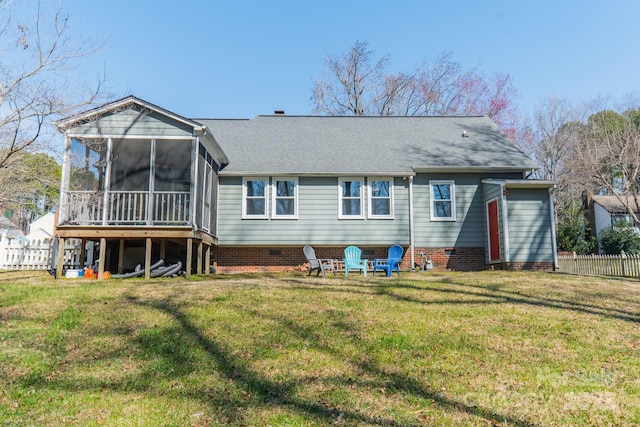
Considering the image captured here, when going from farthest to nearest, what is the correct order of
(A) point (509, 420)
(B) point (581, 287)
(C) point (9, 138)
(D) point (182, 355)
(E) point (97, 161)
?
(E) point (97, 161), (C) point (9, 138), (B) point (581, 287), (D) point (182, 355), (A) point (509, 420)

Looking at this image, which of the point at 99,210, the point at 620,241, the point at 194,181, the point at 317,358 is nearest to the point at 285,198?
the point at 194,181

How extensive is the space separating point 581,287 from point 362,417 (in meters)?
7.73

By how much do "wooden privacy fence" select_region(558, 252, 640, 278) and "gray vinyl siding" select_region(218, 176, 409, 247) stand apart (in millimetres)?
6054

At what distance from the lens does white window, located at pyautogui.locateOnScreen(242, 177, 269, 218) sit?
15.0 meters

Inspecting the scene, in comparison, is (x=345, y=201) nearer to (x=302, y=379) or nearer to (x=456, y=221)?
(x=456, y=221)

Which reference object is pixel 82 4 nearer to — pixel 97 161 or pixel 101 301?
pixel 97 161

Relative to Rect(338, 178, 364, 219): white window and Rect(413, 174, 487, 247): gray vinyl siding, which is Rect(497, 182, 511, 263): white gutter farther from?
Rect(338, 178, 364, 219): white window

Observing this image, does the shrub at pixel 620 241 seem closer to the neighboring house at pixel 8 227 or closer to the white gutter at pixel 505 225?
the white gutter at pixel 505 225

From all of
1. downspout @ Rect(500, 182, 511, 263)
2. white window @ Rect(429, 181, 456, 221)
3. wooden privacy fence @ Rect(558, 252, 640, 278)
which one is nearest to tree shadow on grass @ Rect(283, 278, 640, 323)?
downspout @ Rect(500, 182, 511, 263)

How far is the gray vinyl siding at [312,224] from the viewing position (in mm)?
14789

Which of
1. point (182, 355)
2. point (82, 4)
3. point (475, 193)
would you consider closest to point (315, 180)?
point (475, 193)

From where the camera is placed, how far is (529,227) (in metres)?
14.4

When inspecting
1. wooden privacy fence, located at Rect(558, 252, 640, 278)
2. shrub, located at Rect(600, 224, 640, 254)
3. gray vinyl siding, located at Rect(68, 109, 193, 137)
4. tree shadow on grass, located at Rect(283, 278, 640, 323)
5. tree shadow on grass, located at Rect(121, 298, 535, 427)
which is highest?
gray vinyl siding, located at Rect(68, 109, 193, 137)

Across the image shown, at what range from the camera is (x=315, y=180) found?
15.2 meters
